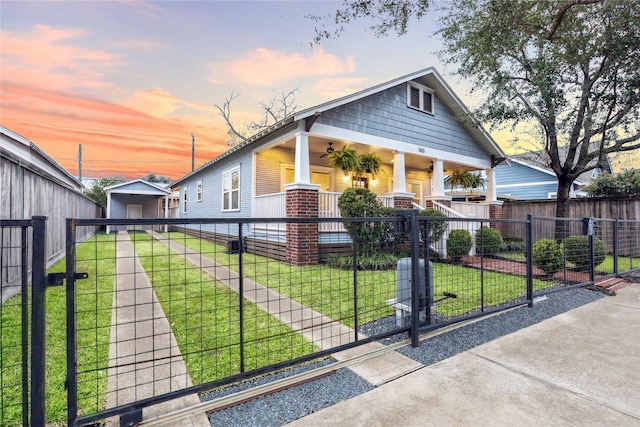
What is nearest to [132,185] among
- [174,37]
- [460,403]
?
[174,37]

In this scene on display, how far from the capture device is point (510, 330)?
11.4 ft

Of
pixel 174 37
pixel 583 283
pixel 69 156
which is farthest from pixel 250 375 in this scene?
pixel 69 156

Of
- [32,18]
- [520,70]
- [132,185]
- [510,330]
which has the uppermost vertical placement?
[32,18]

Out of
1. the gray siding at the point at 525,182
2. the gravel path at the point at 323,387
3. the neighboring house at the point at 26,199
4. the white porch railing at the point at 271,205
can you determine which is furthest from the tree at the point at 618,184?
the neighboring house at the point at 26,199

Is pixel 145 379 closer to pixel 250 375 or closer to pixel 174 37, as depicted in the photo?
pixel 250 375

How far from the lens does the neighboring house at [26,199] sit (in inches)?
168

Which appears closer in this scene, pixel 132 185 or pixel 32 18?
pixel 32 18

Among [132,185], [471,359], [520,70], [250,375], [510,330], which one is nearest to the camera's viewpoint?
[250,375]

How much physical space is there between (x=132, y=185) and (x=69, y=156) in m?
17.2

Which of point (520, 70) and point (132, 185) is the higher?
point (520, 70)

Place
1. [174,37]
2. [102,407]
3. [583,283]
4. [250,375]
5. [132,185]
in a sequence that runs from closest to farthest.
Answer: [102,407] → [250,375] → [583,283] → [174,37] → [132,185]

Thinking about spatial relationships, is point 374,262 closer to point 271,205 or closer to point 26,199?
point 271,205

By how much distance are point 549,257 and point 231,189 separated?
9748mm

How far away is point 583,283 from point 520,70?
643cm
